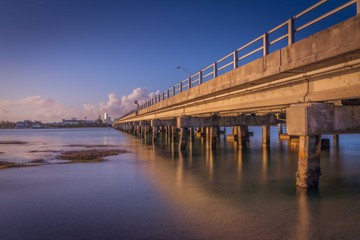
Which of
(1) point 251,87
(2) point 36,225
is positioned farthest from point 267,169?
(2) point 36,225

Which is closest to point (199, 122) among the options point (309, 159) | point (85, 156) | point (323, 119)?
point (85, 156)

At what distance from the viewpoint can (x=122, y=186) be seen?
13.1 metres

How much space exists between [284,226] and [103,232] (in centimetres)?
455

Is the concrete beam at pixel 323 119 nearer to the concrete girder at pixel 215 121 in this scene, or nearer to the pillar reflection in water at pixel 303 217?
the pillar reflection in water at pixel 303 217

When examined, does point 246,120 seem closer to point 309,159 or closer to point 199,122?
point 199,122

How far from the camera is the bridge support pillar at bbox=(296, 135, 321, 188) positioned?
10453 millimetres

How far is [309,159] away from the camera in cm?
1046

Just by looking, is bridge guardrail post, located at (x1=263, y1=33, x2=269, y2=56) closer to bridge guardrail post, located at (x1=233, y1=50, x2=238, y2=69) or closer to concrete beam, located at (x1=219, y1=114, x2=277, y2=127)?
bridge guardrail post, located at (x1=233, y1=50, x2=238, y2=69)

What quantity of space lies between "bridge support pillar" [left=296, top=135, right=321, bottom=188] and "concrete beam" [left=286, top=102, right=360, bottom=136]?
706 mm

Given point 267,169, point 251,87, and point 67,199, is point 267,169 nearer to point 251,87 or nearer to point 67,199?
point 251,87

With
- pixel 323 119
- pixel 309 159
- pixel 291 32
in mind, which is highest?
pixel 291 32

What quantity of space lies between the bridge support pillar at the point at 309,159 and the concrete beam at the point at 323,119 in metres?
0.71

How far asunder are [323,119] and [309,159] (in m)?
1.57

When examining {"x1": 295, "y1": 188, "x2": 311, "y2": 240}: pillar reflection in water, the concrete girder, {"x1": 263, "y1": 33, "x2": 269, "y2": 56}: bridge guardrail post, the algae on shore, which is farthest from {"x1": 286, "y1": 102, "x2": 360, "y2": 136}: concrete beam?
the algae on shore
